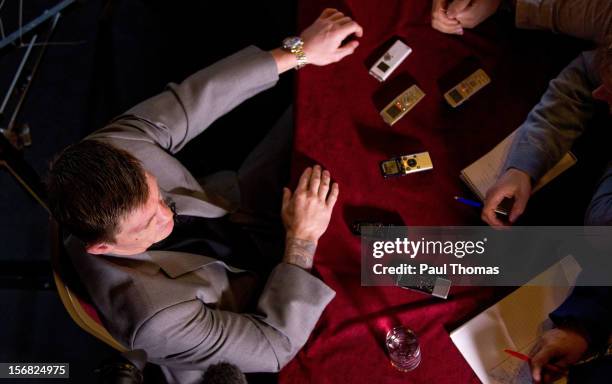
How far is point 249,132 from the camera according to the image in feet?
6.64

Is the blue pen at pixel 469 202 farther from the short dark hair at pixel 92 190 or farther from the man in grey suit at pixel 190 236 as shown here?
the short dark hair at pixel 92 190

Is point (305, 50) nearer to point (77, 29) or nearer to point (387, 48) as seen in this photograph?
point (387, 48)

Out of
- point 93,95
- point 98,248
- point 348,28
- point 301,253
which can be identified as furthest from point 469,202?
point 93,95

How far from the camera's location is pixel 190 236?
56.0 inches

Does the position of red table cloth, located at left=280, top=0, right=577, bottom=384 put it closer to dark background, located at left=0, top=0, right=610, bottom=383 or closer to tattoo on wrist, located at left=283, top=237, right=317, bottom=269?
tattoo on wrist, located at left=283, top=237, right=317, bottom=269

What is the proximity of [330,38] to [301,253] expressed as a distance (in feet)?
1.94

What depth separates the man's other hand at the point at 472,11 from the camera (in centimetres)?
137

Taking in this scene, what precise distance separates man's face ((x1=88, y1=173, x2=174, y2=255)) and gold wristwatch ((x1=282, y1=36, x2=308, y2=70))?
0.55 meters

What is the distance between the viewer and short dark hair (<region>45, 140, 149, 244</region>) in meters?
1.06

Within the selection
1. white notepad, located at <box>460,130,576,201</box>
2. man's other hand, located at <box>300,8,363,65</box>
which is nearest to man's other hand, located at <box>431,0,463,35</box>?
man's other hand, located at <box>300,8,363,65</box>

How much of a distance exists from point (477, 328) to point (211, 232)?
75 cm

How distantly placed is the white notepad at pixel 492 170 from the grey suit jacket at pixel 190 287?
46 centimetres

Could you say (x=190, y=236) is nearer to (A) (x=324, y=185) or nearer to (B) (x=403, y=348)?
(A) (x=324, y=185)

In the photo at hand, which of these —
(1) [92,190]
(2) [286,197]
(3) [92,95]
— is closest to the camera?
(1) [92,190]
